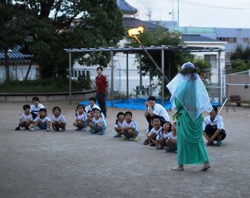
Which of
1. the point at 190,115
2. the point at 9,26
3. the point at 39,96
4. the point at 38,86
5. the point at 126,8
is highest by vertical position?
the point at 126,8

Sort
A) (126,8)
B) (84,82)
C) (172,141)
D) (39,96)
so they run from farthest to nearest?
(126,8)
(84,82)
(39,96)
(172,141)

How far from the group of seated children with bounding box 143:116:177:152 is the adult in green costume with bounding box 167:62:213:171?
157cm

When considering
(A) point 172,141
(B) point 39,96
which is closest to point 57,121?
(A) point 172,141

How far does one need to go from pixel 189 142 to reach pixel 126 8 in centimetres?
3218

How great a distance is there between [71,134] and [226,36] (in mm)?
51987

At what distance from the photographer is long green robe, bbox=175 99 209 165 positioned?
762 cm

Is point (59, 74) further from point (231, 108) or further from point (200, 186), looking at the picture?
point (200, 186)

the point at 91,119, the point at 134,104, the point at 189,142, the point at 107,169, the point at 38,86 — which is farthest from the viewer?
the point at 38,86

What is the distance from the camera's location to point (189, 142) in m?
7.63

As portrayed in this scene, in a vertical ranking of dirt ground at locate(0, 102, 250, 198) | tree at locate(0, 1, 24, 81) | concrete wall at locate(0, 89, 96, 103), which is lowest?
dirt ground at locate(0, 102, 250, 198)

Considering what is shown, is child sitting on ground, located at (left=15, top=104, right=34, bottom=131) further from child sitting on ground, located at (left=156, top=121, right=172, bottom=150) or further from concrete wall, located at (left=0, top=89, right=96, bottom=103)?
concrete wall, located at (left=0, top=89, right=96, bottom=103)

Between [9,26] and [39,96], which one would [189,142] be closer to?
[39,96]

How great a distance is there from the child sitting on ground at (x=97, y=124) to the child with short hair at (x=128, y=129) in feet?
3.43

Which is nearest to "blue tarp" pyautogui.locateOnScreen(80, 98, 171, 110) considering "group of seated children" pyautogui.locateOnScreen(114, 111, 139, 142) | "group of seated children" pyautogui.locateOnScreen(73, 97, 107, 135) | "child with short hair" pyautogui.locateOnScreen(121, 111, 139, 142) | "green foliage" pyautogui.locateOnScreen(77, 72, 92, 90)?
"green foliage" pyautogui.locateOnScreen(77, 72, 92, 90)
